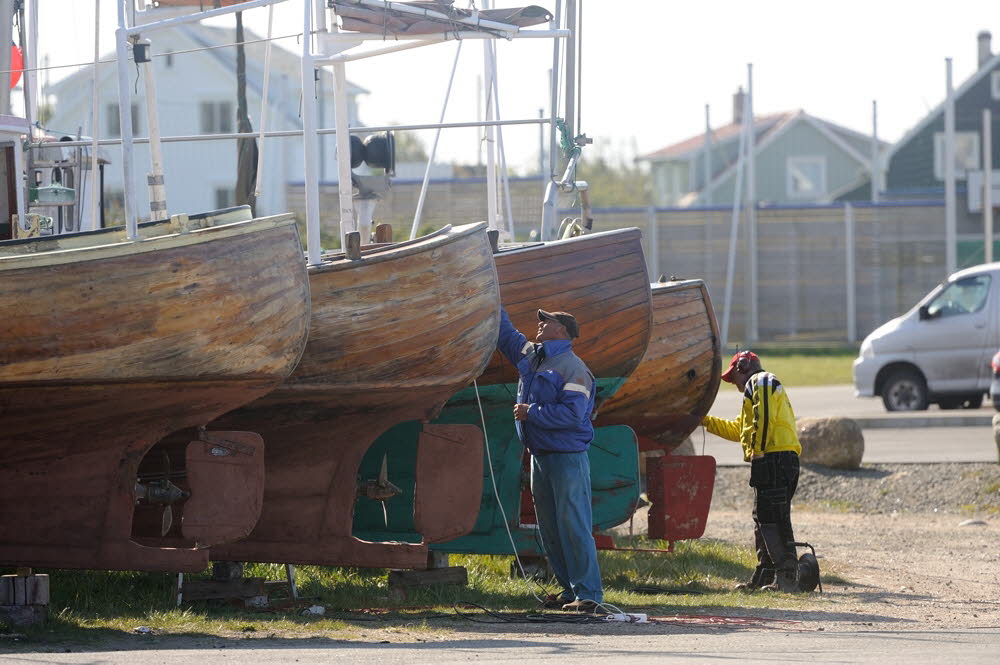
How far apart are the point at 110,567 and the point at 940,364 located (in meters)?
15.0

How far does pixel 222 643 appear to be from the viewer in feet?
24.8

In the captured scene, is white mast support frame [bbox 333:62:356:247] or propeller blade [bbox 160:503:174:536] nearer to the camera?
propeller blade [bbox 160:503:174:536]

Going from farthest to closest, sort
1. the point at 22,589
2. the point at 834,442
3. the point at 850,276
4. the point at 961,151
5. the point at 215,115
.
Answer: the point at 961,151 → the point at 215,115 → the point at 850,276 → the point at 834,442 → the point at 22,589

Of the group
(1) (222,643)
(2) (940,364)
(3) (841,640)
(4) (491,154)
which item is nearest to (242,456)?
(1) (222,643)

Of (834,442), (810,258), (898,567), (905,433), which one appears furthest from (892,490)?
(810,258)

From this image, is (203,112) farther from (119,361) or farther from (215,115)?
(119,361)

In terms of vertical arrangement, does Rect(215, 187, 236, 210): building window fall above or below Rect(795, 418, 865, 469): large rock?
above

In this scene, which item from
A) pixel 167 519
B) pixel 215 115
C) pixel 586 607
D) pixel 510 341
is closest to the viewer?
pixel 586 607

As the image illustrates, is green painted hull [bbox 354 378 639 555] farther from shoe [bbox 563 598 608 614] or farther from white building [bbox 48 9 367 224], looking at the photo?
white building [bbox 48 9 367 224]

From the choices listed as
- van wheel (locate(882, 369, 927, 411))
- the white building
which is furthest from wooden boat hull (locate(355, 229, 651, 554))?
the white building

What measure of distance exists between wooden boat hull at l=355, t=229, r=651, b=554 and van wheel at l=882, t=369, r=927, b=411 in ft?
36.9

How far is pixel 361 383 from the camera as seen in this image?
9281mm

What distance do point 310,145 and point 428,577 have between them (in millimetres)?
2784

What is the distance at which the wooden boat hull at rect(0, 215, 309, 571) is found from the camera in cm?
810
